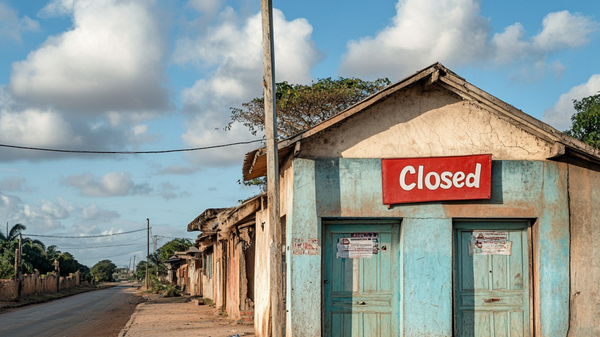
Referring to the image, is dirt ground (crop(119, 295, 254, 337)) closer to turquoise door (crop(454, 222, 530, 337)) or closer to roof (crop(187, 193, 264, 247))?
roof (crop(187, 193, 264, 247))

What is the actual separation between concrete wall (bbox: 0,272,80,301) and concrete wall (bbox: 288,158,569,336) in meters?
28.9

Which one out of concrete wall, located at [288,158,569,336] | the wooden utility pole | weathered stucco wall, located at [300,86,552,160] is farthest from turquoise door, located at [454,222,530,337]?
the wooden utility pole

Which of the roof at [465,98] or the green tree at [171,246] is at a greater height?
the roof at [465,98]

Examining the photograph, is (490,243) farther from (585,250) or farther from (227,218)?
(227,218)

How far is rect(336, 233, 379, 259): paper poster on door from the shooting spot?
9.12m

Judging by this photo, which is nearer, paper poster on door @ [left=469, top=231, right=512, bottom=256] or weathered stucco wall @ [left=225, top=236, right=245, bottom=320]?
paper poster on door @ [left=469, top=231, right=512, bottom=256]

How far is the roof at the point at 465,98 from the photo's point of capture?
887cm

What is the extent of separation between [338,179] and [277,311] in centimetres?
233

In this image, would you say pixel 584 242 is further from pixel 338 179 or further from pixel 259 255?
pixel 259 255

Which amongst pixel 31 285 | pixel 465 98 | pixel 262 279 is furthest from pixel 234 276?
pixel 31 285

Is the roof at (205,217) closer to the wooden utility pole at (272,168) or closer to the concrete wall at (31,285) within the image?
the wooden utility pole at (272,168)

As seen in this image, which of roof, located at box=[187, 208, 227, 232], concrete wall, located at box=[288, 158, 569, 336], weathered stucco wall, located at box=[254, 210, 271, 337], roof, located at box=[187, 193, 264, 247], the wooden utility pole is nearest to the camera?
the wooden utility pole

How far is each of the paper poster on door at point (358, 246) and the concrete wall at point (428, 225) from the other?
17.7 inches

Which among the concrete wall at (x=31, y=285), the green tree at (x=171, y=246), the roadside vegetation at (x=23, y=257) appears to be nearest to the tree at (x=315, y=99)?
the concrete wall at (x=31, y=285)
